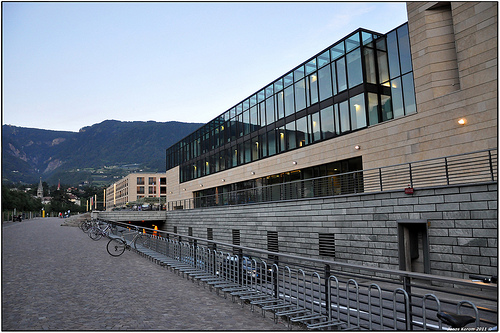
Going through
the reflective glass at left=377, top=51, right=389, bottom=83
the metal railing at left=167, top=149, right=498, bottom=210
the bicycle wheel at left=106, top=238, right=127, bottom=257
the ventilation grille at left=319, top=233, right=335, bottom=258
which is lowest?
the ventilation grille at left=319, top=233, right=335, bottom=258

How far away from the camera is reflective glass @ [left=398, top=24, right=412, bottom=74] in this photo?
20.4 meters

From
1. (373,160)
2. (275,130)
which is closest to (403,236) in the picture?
(373,160)

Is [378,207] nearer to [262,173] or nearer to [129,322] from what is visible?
Answer: [129,322]

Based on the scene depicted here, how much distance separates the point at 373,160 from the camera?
21156 millimetres

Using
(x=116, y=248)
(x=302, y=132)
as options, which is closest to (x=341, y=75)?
(x=302, y=132)

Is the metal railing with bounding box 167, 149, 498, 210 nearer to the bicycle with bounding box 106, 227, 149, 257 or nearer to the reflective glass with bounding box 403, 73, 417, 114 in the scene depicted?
the reflective glass with bounding box 403, 73, 417, 114

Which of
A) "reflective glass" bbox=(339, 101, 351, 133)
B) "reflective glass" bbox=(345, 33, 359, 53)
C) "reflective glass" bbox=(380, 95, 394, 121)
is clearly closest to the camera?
"reflective glass" bbox=(380, 95, 394, 121)

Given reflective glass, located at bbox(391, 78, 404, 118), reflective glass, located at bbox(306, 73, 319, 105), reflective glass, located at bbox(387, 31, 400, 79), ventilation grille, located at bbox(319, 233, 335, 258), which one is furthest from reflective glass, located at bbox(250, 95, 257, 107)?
ventilation grille, located at bbox(319, 233, 335, 258)

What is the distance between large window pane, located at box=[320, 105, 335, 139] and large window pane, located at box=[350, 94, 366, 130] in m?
1.92

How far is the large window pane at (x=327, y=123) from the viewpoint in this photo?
24.7 m

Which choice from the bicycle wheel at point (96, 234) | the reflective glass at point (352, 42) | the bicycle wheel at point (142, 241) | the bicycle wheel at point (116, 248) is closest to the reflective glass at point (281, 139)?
the reflective glass at point (352, 42)

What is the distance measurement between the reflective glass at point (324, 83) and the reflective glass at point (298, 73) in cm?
226

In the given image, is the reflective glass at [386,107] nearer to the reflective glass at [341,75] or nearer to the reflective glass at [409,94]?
the reflective glass at [409,94]

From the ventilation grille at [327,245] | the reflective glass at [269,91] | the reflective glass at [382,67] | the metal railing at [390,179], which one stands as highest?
the reflective glass at [269,91]
